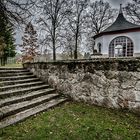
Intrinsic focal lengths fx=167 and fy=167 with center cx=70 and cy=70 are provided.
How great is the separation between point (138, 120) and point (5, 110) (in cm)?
352

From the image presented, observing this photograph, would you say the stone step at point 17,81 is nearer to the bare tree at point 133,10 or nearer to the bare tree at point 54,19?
the bare tree at point 54,19

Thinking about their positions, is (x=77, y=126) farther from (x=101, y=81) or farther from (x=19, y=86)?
(x=19, y=86)

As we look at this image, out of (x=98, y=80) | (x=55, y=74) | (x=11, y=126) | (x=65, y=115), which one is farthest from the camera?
(x=55, y=74)

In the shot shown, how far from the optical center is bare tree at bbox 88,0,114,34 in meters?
26.2

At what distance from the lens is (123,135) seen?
3568mm

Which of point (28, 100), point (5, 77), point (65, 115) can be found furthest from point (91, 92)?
point (5, 77)

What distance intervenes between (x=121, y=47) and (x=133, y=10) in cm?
979

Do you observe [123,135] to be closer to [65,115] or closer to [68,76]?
[65,115]

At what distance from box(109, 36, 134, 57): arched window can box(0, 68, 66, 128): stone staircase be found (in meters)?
12.6

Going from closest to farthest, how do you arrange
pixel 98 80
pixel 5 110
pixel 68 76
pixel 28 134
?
pixel 28 134 < pixel 5 110 < pixel 98 80 < pixel 68 76

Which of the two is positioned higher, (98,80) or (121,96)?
(98,80)

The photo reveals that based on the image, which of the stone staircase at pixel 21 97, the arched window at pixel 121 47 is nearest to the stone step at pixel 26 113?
the stone staircase at pixel 21 97

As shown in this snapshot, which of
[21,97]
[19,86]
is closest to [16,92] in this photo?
[21,97]

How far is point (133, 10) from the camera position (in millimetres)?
24203
